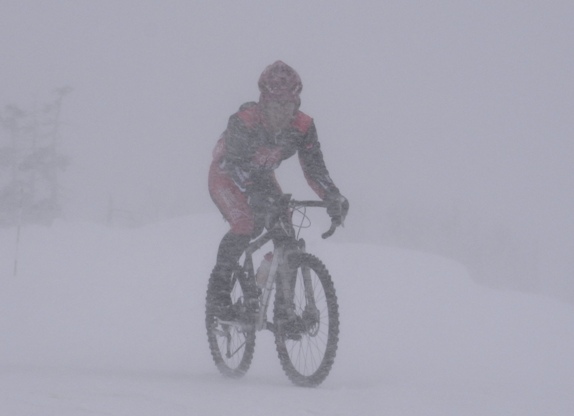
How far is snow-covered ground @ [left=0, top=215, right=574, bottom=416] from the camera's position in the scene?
11.6 feet

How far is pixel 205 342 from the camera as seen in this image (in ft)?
24.2

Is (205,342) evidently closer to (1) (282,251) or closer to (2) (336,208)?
(1) (282,251)

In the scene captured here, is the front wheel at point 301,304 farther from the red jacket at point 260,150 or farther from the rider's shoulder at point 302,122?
the rider's shoulder at point 302,122

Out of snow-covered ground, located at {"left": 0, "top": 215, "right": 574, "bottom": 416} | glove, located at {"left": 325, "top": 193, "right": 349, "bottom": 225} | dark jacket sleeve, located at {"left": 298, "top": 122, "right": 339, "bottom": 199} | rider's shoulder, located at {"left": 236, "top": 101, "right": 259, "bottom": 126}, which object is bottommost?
snow-covered ground, located at {"left": 0, "top": 215, "right": 574, "bottom": 416}

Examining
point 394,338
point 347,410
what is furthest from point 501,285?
point 347,410

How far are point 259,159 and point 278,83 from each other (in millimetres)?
613

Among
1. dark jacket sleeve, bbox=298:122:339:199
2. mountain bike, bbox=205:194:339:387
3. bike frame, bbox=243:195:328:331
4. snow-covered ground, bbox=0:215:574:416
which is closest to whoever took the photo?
snow-covered ground, bbox=0:215:574:416

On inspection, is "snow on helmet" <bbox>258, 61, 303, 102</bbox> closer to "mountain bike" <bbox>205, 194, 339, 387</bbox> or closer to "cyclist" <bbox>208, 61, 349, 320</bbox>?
"cyclist" <bbox>208, 61, 349, 320</bbox>

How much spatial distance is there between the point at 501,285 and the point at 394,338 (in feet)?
217

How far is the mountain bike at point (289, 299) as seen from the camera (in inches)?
176

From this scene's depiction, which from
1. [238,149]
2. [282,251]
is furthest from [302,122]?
[282,251]

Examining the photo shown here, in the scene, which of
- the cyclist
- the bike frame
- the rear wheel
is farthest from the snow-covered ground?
the cyclist

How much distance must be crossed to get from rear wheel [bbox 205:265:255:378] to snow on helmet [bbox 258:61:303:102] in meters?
1.36

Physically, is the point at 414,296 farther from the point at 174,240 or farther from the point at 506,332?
the point at 174,240
